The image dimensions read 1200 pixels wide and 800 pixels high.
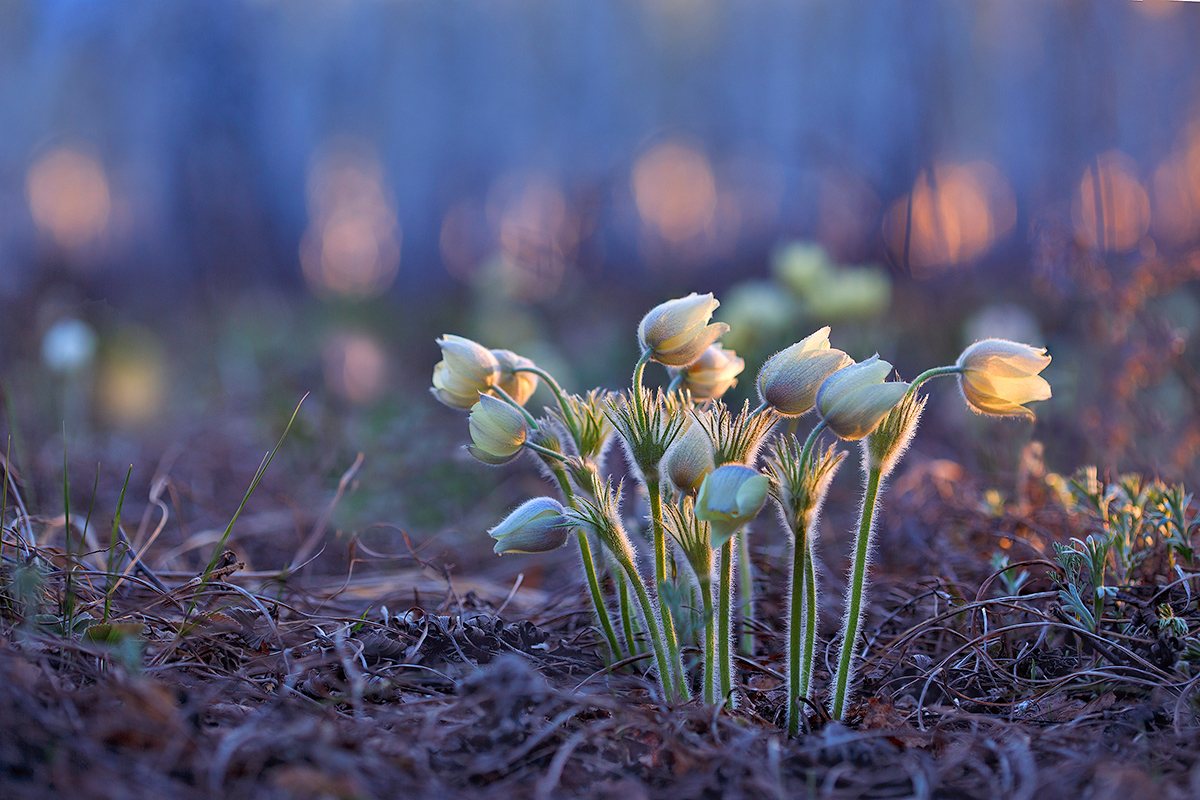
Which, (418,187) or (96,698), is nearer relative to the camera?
(96,698)

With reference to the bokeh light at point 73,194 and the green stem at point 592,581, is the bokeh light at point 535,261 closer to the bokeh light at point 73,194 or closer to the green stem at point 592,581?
the green stem at point 592,581

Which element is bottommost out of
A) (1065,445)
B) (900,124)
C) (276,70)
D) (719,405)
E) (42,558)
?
(1065,445)

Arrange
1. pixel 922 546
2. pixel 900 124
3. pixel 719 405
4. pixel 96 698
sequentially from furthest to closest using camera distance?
pixel 900 124, pixel 922 546, pixel 719 405, pixel 96 698

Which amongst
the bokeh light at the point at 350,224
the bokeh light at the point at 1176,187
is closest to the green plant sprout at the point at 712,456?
the bokeh light at the point at 1176,187

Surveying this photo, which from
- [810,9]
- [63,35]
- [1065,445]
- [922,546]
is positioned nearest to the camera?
[922,546]

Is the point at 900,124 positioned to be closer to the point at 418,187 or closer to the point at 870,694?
the point at 870,694

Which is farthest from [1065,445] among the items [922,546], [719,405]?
[719,405]
